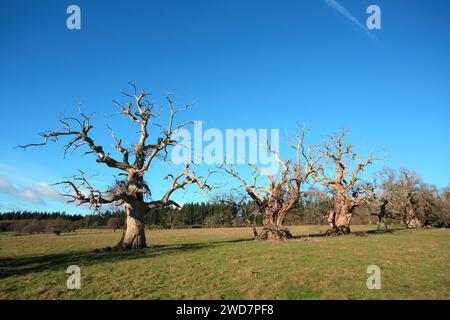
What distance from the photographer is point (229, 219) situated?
35.2 meters

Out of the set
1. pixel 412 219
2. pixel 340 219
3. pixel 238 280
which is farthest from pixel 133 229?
pixel 412 219

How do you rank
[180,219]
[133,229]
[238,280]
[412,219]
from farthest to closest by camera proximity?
[180,219], [412,219], [133,229], [238,280]

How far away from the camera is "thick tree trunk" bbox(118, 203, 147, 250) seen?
928 inches

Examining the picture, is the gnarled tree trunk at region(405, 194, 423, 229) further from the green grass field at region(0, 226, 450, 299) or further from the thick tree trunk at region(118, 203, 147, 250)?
the thick tree trunk at region(118, 203, 147, 250)

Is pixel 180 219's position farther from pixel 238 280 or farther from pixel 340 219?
pixel 238 280

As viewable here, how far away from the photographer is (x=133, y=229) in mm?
23734

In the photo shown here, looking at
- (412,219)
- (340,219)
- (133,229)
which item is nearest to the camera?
(133,229)

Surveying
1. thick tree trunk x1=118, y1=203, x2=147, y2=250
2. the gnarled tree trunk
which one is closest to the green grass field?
thick tree trunk x1=118, y1=203, x2=147, y2=250

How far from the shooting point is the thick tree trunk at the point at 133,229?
23562mm

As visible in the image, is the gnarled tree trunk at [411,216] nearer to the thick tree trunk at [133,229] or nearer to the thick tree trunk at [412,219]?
the thick tree trunk at [412,219]

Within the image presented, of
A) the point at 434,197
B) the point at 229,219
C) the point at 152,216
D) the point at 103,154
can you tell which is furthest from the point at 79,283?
the point at 152,216

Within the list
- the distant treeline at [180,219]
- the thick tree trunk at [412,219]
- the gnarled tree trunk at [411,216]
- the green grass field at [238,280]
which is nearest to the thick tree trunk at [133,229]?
the green grass field at [238,280]

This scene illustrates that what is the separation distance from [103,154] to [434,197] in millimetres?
60091
